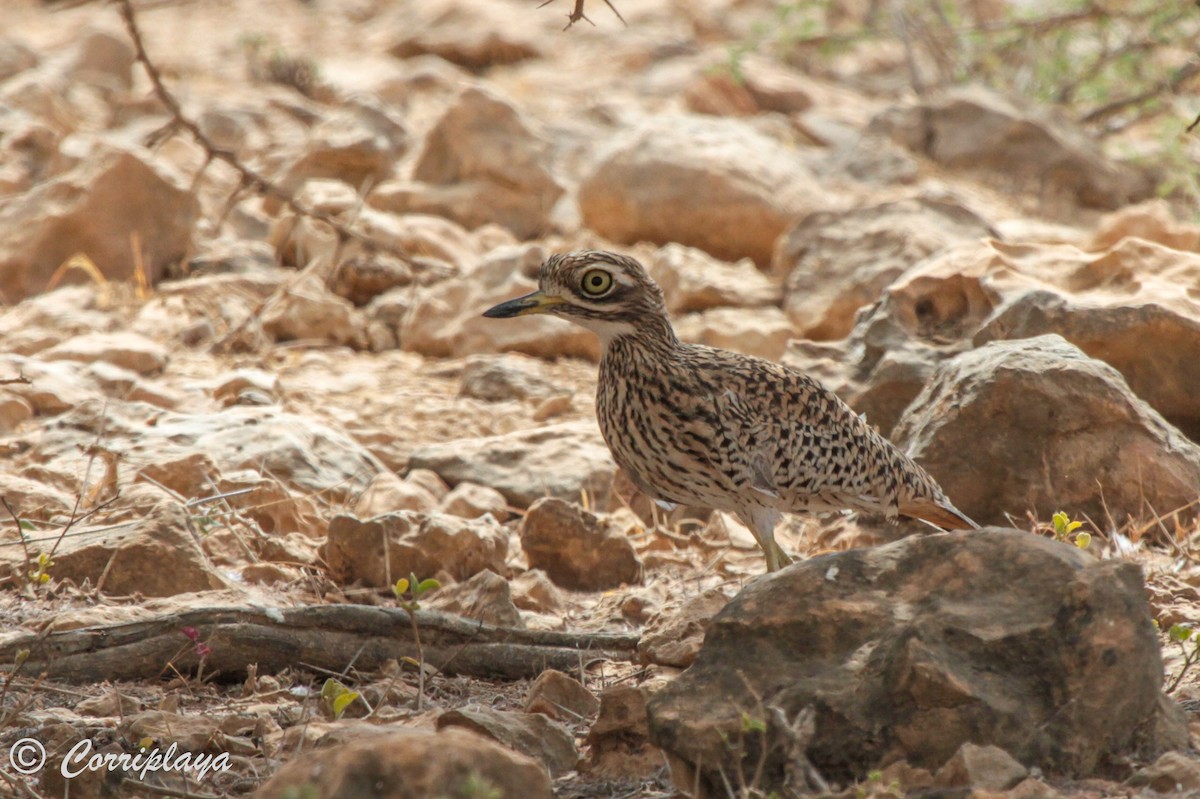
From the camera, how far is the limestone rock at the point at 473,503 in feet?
17.0

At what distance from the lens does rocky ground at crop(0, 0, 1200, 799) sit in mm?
2576

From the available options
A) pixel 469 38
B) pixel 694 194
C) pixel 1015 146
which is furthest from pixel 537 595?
pixel 469 38

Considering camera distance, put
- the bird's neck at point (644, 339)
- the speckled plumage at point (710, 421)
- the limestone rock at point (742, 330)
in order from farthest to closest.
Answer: the limestone rock at point (742, 330)
the bird's neck at point (644, 339)
the speckled plumage at point (710, 421)

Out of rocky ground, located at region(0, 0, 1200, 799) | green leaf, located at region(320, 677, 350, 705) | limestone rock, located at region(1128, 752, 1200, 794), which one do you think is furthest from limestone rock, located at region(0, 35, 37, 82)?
limestone rock, located at region(1128, 752, 1200, 794)

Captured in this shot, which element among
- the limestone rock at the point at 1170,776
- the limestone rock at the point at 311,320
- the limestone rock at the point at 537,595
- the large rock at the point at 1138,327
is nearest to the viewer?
the limestone rock at the point at 1170,776

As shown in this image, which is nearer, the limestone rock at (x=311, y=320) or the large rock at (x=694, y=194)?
the limestone rock at (x=311, y=320)

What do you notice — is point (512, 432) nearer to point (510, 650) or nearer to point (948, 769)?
point (510, 650)

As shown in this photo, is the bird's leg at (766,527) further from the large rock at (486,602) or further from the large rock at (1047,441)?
the large rock at (1047,441)

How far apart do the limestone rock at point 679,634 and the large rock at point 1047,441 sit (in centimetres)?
141

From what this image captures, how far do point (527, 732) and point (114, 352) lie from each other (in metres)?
4.28

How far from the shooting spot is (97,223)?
781 cm

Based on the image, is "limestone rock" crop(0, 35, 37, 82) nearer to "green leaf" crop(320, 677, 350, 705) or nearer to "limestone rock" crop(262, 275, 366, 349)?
"limestone rock" crop(262, 275, 366, 349)

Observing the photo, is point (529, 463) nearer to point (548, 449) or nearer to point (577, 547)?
point (548, 449)

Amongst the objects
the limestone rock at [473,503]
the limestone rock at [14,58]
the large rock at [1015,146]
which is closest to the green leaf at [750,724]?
the limestone rock at [473,503]
